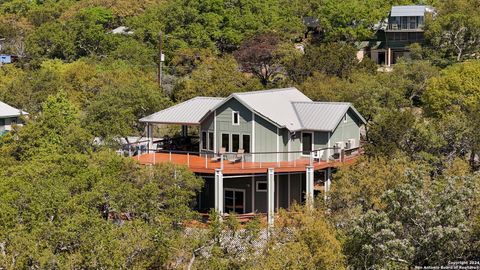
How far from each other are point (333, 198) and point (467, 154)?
1049cm

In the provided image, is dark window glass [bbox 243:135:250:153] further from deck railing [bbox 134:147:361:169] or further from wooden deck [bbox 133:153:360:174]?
wooden deck [bbox 133:153:360:174]

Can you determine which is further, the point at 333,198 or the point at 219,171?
the point at 219,171

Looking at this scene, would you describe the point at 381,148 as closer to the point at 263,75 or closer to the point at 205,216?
the point at 205,216

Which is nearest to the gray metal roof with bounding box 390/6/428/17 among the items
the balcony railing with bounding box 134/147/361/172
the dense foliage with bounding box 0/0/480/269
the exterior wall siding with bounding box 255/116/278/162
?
the dense foliage with bounding box 0/0/480/269

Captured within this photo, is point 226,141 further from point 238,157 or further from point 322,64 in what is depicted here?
point 322,64

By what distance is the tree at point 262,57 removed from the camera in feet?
197

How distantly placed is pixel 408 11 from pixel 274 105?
37.4 metres

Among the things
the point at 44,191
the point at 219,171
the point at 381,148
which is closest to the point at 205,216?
the point at 219,171

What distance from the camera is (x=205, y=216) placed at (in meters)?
35.2

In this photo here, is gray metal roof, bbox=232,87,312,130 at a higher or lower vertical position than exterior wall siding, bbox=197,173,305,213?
higher

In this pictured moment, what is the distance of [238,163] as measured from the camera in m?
35.6

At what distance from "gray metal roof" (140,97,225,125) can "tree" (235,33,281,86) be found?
20530 millimetres

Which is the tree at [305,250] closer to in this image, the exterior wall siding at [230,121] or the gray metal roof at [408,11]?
the exterior wall siding at [230,121]

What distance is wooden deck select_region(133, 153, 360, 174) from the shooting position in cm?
3466
